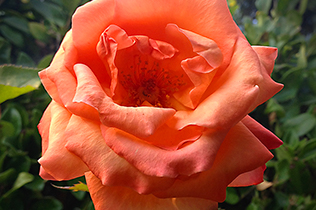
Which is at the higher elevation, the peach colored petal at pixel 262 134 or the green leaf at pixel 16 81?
the peach colored petal at pixel 262 134

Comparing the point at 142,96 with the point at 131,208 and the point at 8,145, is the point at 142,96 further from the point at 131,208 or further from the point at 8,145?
the point at 8,145

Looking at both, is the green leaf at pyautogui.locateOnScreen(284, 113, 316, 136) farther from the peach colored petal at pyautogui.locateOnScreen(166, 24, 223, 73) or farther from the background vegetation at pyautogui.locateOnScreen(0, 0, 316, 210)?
the peach colored petal at pyautogui.locateOnScreen(166, 24, 223, 73)

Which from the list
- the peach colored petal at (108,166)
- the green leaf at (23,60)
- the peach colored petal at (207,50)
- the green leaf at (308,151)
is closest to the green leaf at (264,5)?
the green leaf at (308,151)

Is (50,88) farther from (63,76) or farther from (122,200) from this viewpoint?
(122,200)

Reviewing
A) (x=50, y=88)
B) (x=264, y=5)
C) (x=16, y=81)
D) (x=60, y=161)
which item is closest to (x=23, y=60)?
(x=16, y=81)

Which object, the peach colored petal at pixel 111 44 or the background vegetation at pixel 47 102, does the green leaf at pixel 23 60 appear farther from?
the peach colored petal at pixel 111 44

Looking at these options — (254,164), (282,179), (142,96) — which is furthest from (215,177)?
(282,179)

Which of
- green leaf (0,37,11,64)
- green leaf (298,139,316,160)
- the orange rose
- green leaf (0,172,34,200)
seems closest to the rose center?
the orange rose
